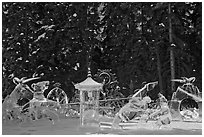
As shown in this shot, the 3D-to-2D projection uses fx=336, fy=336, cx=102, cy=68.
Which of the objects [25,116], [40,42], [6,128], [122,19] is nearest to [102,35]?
[122,19]

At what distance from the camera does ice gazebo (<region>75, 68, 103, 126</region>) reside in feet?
17.9

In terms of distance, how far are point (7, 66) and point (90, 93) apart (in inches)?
177

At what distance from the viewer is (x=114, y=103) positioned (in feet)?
25.9

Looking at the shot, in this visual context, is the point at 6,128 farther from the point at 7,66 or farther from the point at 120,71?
the point at 120,71

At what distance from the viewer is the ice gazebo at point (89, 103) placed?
17.9ft

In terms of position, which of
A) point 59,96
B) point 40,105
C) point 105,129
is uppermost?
point 59,96

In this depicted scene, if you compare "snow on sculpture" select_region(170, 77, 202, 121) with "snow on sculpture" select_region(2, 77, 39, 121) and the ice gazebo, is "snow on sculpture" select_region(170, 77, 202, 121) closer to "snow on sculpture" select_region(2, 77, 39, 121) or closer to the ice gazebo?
the ice gazebo

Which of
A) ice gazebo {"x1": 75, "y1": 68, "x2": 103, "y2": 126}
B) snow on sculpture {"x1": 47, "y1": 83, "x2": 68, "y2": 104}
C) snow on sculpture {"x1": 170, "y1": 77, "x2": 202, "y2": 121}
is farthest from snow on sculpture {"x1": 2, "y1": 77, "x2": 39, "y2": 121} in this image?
snow on sculpture {"x1": 170, "y1": 77, "x2": 202, "y2": 121}

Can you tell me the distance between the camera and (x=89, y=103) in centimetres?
549

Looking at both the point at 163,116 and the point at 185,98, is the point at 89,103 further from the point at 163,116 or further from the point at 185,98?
the point at 185,98

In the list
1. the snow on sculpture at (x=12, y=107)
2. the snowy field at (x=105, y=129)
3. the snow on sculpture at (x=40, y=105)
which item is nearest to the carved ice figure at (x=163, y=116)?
the snowy field at (x=105, y=129)

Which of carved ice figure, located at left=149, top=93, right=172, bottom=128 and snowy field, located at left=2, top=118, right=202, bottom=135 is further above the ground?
carved ice figure, located at left=149, top=93, right=172, bottom=128

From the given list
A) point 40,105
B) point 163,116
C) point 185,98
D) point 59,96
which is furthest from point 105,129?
point 59,96

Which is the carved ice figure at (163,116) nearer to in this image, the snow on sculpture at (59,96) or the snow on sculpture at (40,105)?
the snow on sculpture at (40,105)
